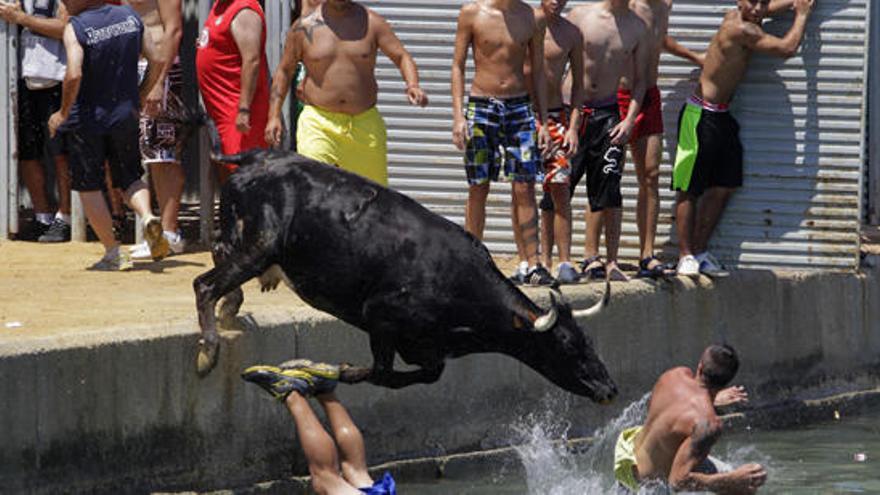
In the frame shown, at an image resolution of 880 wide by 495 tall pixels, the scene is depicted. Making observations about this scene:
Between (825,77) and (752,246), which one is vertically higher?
(825,77)

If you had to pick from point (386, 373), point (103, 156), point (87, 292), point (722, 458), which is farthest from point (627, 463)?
point (103, 156)

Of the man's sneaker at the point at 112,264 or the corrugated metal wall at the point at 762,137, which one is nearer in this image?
the man's sneaker at the point at 112,264

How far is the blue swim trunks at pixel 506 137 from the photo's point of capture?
13828 mm

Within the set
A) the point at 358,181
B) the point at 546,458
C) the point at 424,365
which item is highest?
the point at 358,181

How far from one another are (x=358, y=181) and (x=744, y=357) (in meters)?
5.05

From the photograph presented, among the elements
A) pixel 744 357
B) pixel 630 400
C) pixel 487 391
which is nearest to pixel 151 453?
pixel 487 391

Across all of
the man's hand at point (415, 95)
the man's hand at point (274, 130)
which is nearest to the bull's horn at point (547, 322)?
the man's hand at point (415, 95)

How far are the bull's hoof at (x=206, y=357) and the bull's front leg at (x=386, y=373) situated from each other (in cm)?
71

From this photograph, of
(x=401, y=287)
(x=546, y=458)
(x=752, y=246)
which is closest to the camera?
(x=401, y=287)

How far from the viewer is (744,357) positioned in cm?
1524

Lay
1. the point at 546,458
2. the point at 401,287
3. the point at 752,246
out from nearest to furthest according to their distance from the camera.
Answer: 1. the point at 401,287
2. the point at 546,458
3. the point at 752,246

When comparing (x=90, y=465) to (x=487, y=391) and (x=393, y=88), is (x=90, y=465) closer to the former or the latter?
(x=487, y=391)

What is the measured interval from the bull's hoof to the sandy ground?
0.39 meters

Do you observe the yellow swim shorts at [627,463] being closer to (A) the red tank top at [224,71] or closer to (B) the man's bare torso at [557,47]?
(B) the man's bare torso at [557,47]
